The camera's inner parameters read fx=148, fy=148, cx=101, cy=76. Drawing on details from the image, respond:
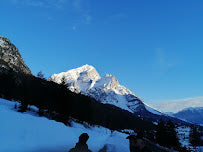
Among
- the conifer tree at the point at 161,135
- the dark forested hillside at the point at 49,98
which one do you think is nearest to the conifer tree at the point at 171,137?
the conifer tree at the point at 161,135

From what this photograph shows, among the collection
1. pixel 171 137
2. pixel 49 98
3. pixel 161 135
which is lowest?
pixel 161 135

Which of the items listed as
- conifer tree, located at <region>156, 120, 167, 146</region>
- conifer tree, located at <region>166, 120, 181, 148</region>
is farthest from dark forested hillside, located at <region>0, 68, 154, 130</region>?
conifer tree, located at <region>166, 120, 181, 148</region>

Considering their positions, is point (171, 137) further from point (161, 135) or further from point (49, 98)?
point (49, 98)

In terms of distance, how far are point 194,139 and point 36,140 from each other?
→ 206ft

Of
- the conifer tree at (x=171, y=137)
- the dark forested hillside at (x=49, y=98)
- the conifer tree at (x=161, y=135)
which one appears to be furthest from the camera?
the conifer tree at (x=161, y=135)

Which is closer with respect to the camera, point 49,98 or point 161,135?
point 49,98

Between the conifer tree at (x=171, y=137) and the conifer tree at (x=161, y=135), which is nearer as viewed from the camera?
the conifer tree at (x=171, y=137)

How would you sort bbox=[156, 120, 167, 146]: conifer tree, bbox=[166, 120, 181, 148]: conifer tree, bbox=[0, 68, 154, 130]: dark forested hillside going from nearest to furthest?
bbox=[0, 68, 154, 130]: dark forested hillside < bbox=[166, 120, 181, 148]: conifer tree < bbox=[156, 120, 167, 146]: conifer tree

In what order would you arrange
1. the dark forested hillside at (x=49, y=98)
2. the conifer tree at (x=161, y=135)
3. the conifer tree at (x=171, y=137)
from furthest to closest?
1. the conifer tree at (x=161, y=135)
2. the conifer tree at (x=171, y=137)
3. the dark forested hillside at (x=49, y=98)

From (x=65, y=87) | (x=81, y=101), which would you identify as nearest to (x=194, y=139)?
(x=81, y=101)

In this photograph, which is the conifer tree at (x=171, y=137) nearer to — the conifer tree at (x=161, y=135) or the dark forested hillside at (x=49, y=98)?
the conifer tree at (x=161, y=135)

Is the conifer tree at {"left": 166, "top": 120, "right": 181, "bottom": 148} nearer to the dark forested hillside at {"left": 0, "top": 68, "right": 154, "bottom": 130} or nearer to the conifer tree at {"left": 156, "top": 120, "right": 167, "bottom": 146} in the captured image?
the conifer tree at {"left": 156, "top": 120, "right": 167, "bottom": 146}

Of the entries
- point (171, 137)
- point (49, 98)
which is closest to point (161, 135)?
point (171, 137)

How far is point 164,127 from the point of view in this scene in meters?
46.1
